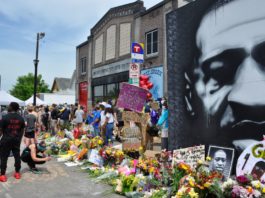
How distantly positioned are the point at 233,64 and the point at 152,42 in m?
12.4

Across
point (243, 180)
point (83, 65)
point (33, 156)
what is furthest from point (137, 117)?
point (83, 65)

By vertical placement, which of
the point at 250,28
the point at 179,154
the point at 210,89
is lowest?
the point at 179,154

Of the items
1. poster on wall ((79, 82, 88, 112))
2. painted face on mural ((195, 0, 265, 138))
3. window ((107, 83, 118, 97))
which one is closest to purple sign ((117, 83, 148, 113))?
painted face on mural ((195, 0, 265, 138))

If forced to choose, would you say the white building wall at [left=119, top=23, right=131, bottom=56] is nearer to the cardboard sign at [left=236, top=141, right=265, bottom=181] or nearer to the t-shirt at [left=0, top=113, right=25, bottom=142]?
the t-shirt at [left=0, top=113, right=25, bottom=142]

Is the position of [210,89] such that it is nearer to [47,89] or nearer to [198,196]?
[198,196]

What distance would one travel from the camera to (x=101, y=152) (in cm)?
840

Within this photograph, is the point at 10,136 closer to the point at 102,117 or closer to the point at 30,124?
the point at 30,124

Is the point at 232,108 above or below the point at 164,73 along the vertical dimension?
below

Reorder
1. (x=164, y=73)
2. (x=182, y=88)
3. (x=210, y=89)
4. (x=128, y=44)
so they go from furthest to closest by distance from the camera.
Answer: (x=128, y=44), (x=164, y=73), (x=182, y=88), (x=210, y=89)

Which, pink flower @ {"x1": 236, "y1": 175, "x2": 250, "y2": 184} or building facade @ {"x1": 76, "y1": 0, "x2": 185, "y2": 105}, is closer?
pink flower @ {"x1": 236, "y1": 175, "x2": 250, "y2": 184}

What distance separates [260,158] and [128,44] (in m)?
16.2

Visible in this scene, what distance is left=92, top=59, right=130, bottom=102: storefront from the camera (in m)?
21.5

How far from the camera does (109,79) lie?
2347 centimetres

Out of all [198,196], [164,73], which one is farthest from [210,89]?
[164,73]
